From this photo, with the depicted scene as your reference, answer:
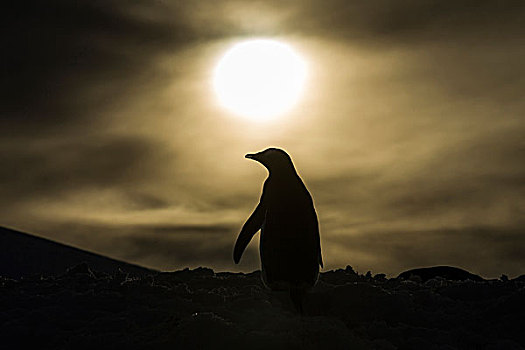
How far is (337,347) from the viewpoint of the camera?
5.71 metres

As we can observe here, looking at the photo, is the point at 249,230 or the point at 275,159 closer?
the point at 275,159

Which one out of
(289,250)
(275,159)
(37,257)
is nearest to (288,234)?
(289,250)

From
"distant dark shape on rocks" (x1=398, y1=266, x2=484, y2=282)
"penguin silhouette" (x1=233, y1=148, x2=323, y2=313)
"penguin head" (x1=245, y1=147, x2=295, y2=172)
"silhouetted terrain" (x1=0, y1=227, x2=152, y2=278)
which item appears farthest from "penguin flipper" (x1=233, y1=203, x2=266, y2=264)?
"silhouetted terrain" (x1=0, y1=227, x2=152, y2=278)

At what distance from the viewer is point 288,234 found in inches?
305

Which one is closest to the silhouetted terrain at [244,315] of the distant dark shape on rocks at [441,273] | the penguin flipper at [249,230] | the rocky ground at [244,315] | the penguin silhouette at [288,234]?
the rocky ground at [244,315]

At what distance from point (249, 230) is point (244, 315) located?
2196mm

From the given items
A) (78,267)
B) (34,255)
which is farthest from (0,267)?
(78,267)

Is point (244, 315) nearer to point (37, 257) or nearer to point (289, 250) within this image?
point (289, 250)

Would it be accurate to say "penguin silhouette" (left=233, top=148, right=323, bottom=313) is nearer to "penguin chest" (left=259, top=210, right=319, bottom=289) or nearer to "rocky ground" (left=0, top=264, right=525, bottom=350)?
"penguin chest" (left=259, top=210, right=319, bottom=289)

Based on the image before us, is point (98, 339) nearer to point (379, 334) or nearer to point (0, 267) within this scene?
point (379, 334)

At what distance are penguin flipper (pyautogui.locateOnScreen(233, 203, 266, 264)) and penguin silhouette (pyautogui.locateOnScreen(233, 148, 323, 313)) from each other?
416 millimetres

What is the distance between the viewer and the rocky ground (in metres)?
5.80

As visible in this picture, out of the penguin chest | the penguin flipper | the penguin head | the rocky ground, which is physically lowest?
the rocky ground

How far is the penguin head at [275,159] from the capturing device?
26.4 feet
